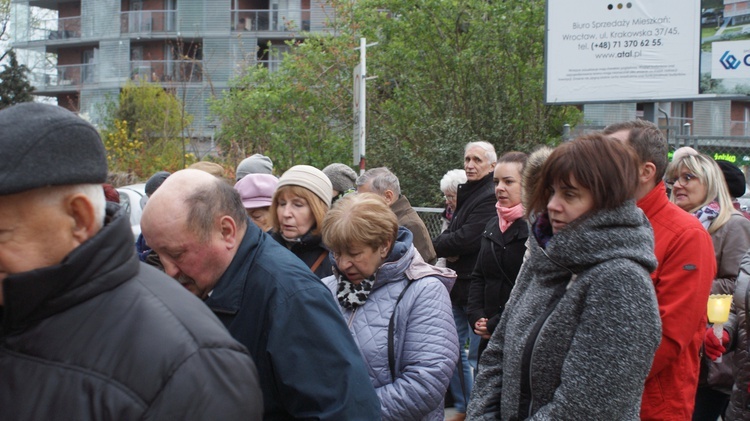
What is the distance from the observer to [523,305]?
117 inches

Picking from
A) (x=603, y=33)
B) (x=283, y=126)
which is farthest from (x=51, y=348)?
(x=283, y=126)

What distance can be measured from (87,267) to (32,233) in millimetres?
127

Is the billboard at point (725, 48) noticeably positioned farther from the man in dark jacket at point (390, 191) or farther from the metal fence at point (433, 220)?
the man in dark jacket at point (390, 191)

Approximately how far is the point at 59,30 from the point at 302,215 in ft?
163

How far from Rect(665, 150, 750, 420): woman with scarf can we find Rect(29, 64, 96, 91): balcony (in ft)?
156

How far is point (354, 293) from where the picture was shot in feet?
11.8

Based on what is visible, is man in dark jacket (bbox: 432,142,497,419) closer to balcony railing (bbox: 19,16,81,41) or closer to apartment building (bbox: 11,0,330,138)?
apartment building (bbox: 11,0,330,138)

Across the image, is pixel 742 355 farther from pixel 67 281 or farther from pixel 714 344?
pixel 67 281

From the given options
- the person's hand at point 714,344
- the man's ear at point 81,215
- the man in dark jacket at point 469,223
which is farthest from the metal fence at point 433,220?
the man's ear at point 81,215

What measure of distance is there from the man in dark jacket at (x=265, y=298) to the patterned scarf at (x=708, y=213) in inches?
119

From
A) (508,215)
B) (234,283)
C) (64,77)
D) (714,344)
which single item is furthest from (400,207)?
(64,77)

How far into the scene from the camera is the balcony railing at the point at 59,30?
49.2 meters

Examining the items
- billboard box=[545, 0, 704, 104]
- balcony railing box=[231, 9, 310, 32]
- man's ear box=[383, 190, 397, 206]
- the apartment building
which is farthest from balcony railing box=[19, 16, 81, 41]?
man's ear box=[383, 190, 397, 206]

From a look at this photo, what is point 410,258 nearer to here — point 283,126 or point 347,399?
point 347,399
